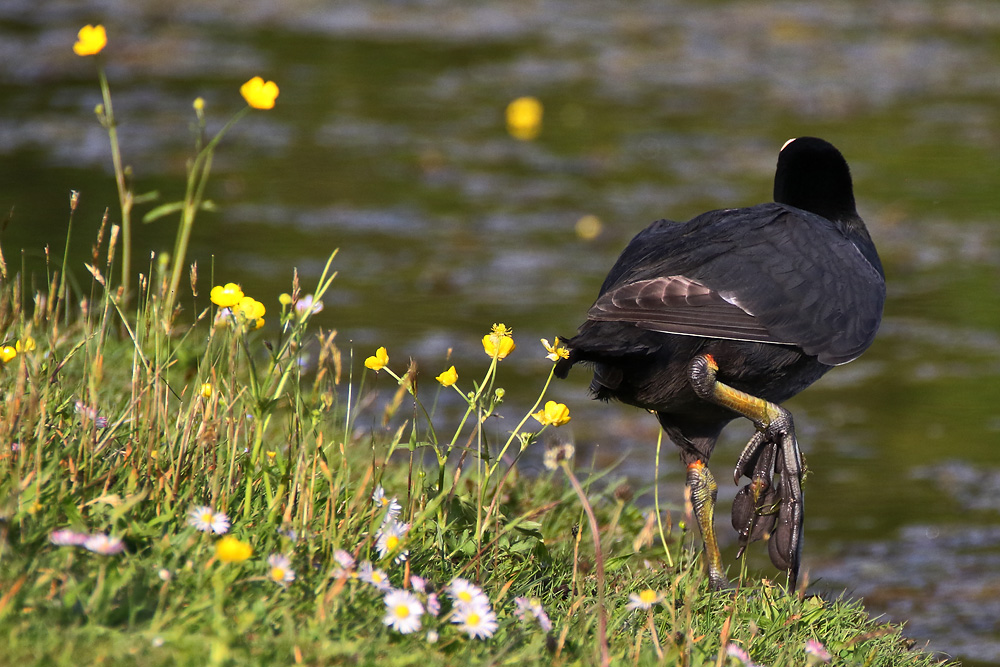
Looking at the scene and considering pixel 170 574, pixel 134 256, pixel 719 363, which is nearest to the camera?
pixel 170 574

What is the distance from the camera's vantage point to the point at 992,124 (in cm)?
1204

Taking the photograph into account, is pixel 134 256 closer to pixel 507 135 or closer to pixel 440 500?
pixel 507 135

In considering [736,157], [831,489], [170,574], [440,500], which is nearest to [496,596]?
[440,500]

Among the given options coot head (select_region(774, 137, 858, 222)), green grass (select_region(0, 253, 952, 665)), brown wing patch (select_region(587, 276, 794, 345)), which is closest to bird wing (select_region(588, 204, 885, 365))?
brown wing patch (select_region(587, 276, 794, 345))

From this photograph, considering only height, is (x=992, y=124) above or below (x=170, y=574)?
above

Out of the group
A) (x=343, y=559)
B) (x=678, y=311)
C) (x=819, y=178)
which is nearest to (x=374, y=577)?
(x=343, y=559)

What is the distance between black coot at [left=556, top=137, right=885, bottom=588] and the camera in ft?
11.9

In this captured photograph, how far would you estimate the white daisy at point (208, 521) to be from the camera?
2566 millimetres

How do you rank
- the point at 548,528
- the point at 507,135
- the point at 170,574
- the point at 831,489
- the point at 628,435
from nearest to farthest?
the point at 170,574
the point at 548,528
the point at 831,489
the point at 628,435
the point at 507,135

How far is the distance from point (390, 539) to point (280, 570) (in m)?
0.32

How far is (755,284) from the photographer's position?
376cm

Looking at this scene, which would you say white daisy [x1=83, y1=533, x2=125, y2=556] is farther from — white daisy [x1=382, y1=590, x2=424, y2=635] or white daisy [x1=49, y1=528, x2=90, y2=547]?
white daisy [x1=382, y1=590, x2=424, y2=635]

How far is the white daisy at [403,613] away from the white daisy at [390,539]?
22cm

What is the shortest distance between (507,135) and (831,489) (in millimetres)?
6813
